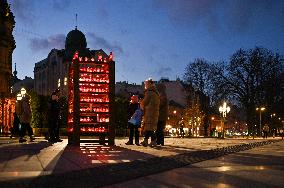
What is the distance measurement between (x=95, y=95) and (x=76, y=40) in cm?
8468

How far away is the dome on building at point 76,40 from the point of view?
99.1m

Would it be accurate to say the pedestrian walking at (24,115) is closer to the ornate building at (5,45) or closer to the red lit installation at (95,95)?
the red lit installation at (95,95)

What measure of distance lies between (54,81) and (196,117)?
40657mm

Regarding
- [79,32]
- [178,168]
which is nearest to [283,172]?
[178,168]

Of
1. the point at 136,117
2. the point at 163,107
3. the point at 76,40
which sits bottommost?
the point at 136,117

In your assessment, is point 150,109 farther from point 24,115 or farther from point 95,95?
point 24,115

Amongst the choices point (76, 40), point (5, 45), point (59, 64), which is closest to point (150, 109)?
point (5, 45)

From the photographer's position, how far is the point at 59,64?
4161 inches

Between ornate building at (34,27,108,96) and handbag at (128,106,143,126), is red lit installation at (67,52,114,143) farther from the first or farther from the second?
ornate building at (34,27,108,96)

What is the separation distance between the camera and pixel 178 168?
7.95 m

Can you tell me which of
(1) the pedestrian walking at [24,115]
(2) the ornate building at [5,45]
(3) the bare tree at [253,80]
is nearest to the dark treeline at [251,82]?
(3) the bare tree at [253,80]

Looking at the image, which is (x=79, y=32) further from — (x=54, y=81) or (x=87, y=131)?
(x=87, y=131)

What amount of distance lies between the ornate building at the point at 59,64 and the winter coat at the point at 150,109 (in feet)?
259

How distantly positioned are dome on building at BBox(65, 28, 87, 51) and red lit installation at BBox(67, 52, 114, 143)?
83770 millimetres
